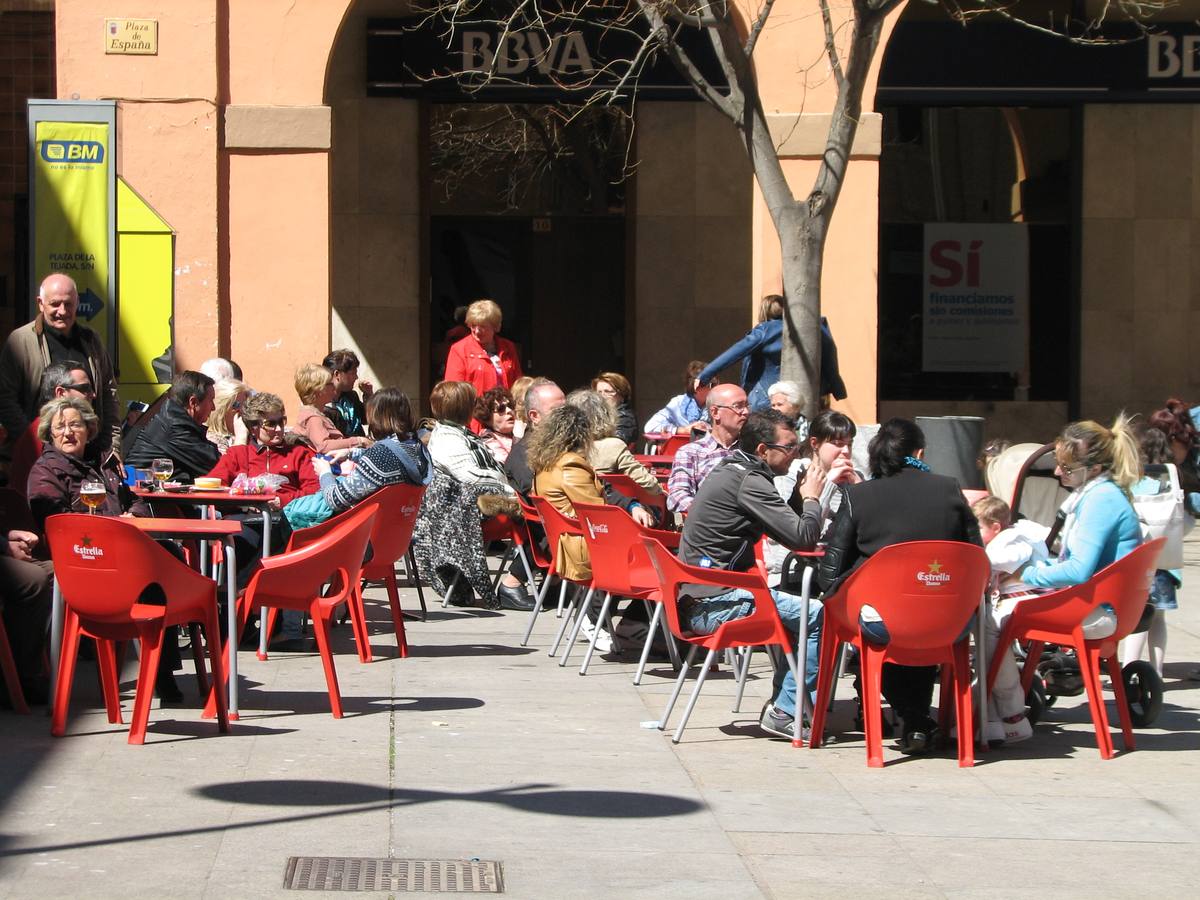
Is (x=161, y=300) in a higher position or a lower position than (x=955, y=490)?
higher

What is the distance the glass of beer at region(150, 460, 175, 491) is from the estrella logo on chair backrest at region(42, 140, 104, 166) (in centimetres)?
389

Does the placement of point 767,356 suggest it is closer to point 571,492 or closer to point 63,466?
point 571,492

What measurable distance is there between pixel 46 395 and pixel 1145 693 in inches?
218

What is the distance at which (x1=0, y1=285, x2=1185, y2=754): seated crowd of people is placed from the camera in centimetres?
721

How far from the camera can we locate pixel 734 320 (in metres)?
17.7

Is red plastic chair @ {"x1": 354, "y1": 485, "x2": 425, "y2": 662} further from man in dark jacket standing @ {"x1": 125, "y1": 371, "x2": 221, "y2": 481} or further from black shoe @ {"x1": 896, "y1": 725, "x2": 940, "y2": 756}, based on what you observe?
black shoe @ {"x1": 896, "y1": 725, "x2": 940, "y2": 756}

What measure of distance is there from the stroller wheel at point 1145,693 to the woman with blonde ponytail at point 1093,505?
57cm

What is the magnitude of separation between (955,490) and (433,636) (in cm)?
388

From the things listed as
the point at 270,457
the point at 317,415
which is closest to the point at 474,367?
the point at 317,415

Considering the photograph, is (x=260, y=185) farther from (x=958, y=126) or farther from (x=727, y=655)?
(x=958, y=126)

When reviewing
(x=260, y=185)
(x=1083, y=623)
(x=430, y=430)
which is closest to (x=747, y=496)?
(x=1083, y=623)

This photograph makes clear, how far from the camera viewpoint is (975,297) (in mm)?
18172

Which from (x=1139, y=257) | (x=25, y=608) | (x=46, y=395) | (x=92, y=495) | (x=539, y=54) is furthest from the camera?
(x=1139, y=257)

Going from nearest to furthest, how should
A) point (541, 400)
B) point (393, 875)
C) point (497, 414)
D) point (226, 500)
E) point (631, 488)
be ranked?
point (393, 875)
point (226, 500)
point (631, 488)
point (541, 400)
point (497, 414)
